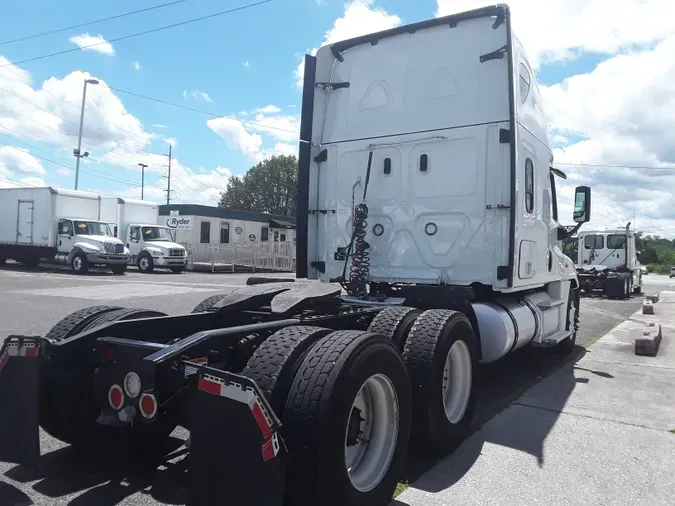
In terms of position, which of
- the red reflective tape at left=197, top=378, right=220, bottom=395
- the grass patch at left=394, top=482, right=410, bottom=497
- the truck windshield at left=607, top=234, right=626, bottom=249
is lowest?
the grass patch at left=394, top=482, right=410, bottom=497

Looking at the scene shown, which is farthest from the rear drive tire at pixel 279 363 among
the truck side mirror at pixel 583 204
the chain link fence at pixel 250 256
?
the chain link fence at pixel 250 256

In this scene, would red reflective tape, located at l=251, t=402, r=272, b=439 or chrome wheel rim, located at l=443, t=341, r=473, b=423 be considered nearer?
red reflective tape, located at l=251, t=402, r=272, b=439

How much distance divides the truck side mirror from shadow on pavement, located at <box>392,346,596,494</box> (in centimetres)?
207

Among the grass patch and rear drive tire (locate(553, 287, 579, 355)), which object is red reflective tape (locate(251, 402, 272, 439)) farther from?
rear drive tire (locate(553, 287, 579, 355))

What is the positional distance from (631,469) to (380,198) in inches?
136

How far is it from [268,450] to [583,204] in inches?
248

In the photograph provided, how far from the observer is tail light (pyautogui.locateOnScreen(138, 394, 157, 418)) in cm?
288

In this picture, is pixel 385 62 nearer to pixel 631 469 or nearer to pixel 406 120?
pixel 406 120

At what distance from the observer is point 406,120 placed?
236 inches

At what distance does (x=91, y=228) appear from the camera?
25.5 m

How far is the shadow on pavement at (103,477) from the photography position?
3.27 m

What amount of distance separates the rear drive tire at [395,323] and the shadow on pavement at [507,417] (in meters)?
0.90

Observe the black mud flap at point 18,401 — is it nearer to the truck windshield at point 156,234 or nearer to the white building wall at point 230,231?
the truck windshield at point 156,234

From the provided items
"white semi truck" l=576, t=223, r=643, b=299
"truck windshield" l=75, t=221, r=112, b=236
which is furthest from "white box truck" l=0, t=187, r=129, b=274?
"white semi truck" l=576, t=223, r=643, b=299
